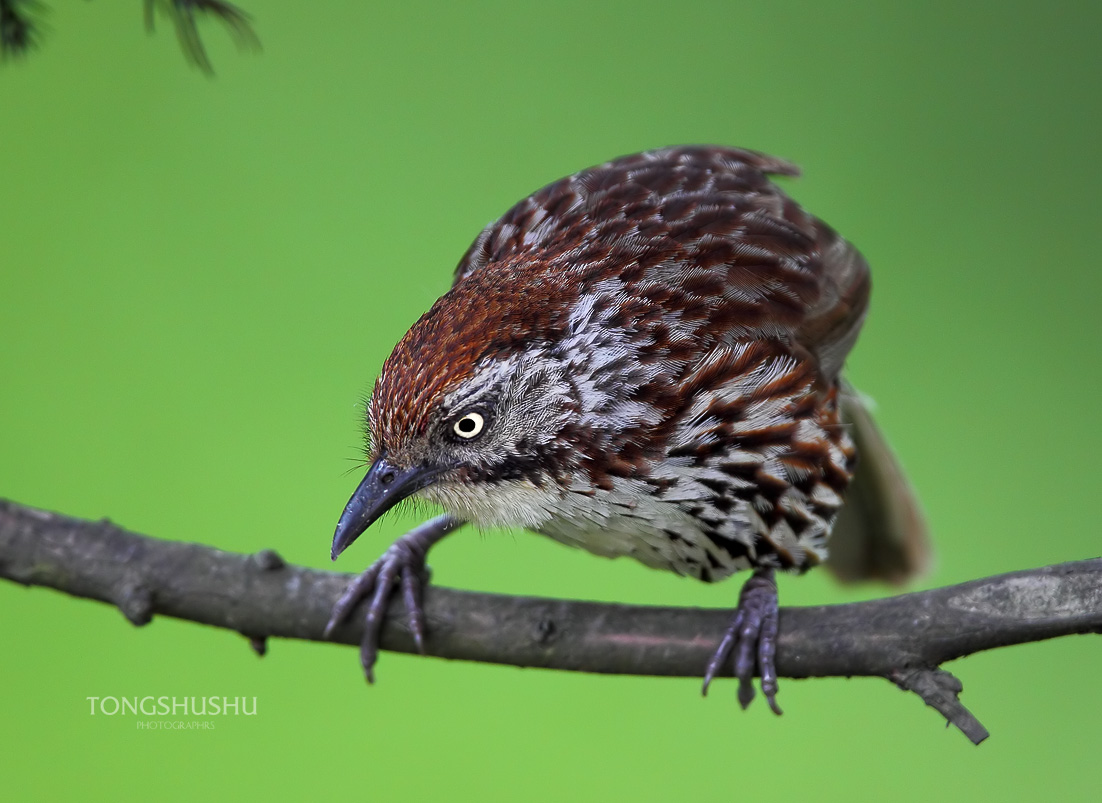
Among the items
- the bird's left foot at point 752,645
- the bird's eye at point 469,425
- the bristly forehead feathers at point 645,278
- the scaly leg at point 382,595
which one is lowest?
the bird's left foot at point 752,645

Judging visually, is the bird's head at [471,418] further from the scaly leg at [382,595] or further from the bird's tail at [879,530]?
the bird's tail at [879,530]

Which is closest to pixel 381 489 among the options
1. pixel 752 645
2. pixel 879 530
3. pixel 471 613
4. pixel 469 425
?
pixel 469 425

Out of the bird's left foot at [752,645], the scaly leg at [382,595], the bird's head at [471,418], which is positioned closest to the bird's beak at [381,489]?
the bird's head at [471,418]

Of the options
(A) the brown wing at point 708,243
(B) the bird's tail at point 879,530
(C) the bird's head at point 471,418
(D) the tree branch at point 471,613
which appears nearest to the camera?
(C) the bird's head at point 471,418

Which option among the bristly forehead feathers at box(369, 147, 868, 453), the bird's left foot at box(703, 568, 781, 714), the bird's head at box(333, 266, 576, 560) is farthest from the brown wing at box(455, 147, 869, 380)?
the bird's left foot at box(703, 568, 781, 714)

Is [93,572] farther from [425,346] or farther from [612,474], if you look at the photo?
[612,474]

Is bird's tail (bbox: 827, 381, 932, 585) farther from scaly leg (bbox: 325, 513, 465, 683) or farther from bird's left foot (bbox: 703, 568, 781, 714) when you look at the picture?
scaly leg (bbox: 325, 513, 465, 683)
